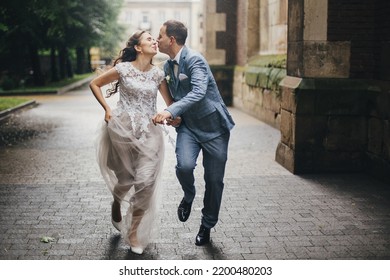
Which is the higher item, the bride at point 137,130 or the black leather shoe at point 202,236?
the bride at point 137,130

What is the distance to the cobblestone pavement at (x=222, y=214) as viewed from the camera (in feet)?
16.9

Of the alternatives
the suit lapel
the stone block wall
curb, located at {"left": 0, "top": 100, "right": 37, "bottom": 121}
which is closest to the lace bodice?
the suit lapel

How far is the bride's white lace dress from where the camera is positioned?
200 inches

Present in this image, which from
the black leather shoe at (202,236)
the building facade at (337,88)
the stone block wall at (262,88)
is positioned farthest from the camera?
the stone block wall at (262,88)

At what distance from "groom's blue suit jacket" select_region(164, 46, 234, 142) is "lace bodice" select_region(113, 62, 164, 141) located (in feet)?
0.61

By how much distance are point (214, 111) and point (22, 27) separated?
2557 centimetres

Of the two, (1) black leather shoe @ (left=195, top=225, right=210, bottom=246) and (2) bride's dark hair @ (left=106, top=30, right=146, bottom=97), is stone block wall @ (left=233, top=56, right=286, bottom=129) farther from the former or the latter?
(2) bride's dark hair @ (left=106, top=30, right=146, bottom=97)

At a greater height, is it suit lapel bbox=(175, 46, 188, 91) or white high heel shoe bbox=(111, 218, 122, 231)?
suit lapel bbox=(175, 46, 188, 91)

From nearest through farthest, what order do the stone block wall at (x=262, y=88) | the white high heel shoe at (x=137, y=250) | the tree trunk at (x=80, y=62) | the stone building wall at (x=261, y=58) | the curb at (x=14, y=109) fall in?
the white high heel shoe at (x=137, y=250) < the stone block wall at (x=262, y=88) < the stone building wall at (x=261, y=58) < the curb at (x=14, y=109) < the tree trunk at (x=80, y=62)

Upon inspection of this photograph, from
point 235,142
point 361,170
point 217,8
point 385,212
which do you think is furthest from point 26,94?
point 385,212

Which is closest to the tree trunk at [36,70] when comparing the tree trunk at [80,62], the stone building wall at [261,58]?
the tree trunk at [80,62]

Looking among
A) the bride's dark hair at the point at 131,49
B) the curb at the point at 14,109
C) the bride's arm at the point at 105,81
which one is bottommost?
the curb at the point at 14,109

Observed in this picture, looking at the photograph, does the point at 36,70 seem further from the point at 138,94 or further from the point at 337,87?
→ the point at 138,94

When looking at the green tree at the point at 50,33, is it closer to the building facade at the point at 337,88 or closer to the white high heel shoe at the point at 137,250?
the building facade at the point at 337,88
